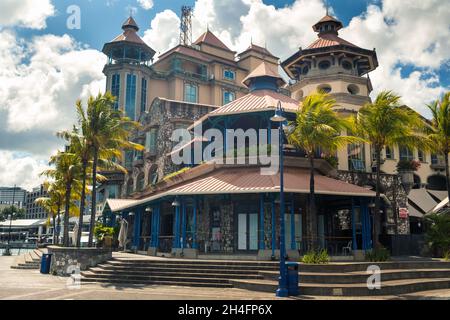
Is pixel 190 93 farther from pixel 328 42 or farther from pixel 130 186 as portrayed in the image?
pixel 328 42

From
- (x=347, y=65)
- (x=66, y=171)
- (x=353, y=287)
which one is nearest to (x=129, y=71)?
(x=66, y=171)

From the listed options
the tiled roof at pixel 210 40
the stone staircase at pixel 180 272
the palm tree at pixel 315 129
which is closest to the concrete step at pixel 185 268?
the stone staircase at pixel 180 272

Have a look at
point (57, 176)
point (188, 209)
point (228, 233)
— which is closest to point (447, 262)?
point (228, 233)

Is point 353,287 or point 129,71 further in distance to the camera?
point 129,71

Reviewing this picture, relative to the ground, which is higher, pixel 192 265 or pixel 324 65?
pixel 324 65

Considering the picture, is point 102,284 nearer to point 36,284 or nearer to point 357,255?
point 36,284

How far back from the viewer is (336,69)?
34469 mm

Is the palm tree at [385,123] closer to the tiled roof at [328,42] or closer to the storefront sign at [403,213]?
the storefront sign at [403,213]

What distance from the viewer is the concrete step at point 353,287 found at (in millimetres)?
13820

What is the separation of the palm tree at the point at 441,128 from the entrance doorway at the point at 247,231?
10435 mm

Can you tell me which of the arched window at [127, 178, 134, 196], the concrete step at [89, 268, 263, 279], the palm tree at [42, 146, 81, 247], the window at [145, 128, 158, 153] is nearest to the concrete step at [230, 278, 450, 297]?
the concrete step at [89, 268, 263, 279]

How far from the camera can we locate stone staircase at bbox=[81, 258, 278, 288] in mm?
16219

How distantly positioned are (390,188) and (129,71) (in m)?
31.6

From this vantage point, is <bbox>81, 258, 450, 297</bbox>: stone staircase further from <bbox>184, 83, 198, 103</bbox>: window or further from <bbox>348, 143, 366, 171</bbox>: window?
<bbox>184, 83, 198, 103</bbox>: window
